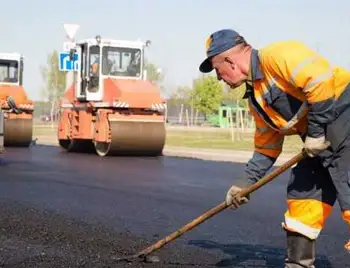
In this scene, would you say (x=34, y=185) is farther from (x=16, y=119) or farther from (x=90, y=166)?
(x=16, y=119)

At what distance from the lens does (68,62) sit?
19.3 meters

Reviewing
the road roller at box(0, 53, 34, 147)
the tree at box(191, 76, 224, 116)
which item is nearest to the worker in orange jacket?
the road roller at box(0, 53, 34, 147)

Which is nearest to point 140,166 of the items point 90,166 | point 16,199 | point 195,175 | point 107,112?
point 90,166

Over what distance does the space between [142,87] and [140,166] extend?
3.86 m

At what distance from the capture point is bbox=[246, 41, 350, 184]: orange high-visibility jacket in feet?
12.7

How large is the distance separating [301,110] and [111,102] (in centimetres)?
1399

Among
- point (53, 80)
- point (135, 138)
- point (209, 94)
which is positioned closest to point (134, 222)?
point (135, 138)

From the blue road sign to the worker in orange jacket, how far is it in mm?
15108

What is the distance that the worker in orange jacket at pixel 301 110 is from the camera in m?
3.89

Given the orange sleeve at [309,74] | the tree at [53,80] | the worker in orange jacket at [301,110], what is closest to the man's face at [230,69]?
the worker in orange jacket at [301,110]

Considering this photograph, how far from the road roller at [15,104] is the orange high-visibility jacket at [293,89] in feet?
55.2

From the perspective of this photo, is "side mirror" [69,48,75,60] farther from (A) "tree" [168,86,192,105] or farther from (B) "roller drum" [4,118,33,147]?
(A) "tree" [168,86,192,105]

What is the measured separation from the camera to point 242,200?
4.60 metres

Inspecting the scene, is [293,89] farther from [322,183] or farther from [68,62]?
[68,62]
